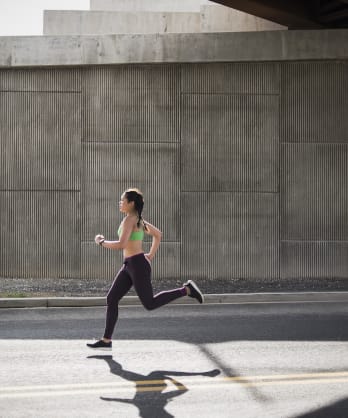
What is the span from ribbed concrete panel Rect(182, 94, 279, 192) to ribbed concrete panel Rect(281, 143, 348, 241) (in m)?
0.31

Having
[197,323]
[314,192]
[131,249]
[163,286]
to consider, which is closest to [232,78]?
[314,192]

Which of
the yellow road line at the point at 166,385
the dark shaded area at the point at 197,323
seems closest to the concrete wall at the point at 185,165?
the dark shaded area at the point at 197,323

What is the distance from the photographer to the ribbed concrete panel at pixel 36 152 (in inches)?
638

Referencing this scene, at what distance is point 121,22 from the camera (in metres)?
18.2

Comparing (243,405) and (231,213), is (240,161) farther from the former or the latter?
(243,405)

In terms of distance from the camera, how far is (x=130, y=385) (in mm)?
6836

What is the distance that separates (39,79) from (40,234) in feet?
9.81

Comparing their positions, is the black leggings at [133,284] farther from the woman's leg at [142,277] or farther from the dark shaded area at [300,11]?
the dark shaded area at [300,11]

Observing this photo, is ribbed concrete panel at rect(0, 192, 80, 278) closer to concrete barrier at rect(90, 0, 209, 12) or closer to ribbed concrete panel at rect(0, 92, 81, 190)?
ribbed concrete panel at rect(0, 92, 81, 190)

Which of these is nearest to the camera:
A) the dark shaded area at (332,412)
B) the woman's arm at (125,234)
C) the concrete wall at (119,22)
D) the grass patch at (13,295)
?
the dark shaded area at (332,412)

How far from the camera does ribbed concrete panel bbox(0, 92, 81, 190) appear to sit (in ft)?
53.2

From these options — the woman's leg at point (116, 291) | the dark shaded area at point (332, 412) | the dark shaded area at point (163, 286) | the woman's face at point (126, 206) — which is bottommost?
the dark shaded area at point (163, 286)

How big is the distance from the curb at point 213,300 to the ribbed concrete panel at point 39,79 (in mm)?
5352

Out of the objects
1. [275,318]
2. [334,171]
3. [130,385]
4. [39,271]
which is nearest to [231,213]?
[334,171]
